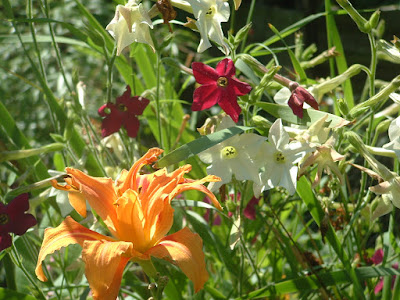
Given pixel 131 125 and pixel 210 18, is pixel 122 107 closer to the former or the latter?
pixel 131 125

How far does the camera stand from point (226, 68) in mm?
671

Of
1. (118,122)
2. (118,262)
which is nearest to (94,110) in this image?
(118,122)

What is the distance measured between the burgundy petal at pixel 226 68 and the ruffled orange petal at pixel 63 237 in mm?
222

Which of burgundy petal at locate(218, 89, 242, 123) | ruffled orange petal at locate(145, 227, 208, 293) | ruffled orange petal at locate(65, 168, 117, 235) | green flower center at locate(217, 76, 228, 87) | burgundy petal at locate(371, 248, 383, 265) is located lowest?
burgundy petal at locate(371, 248, 383, 265)

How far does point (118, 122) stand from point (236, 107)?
0.65ft

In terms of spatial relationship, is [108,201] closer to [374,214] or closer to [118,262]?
[118,262]

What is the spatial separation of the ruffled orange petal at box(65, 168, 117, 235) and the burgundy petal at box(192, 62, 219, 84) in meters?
0.16

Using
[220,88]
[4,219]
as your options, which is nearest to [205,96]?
[220,88]

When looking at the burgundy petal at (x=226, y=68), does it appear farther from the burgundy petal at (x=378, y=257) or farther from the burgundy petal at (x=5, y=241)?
the burgundy petal at (x=378, y=257)

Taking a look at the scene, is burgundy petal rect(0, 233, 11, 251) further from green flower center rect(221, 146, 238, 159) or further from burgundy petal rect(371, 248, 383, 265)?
burgundy petal rect(371, 248, 383, 265)

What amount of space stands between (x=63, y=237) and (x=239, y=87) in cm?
24

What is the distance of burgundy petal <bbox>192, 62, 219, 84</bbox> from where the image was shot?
68 cm

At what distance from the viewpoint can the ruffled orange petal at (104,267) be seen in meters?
0.50

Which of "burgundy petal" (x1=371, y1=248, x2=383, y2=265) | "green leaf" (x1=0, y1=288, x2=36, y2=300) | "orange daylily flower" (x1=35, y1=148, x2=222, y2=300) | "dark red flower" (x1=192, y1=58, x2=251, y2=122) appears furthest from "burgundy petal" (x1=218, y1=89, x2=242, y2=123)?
"burgundy petal" (x1=371, y1=248, x2=383, y2=265)
